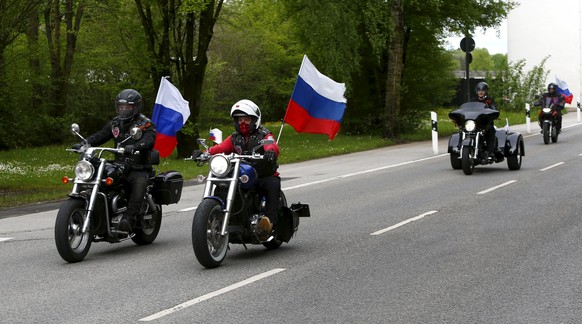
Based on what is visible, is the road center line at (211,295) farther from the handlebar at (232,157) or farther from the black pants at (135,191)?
the black pants at (135,191)

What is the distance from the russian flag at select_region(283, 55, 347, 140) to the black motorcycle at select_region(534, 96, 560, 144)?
60.9 ft

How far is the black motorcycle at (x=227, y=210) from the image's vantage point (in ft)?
31.1

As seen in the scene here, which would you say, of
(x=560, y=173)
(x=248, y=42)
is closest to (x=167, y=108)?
(x=560, y=173)

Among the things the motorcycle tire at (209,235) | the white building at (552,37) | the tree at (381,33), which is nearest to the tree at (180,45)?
the tree at (381,33)

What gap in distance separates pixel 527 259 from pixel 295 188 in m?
9.08

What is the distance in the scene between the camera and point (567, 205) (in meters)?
14.6

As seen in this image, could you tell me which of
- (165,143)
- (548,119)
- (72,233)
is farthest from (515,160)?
Result: (72,233)

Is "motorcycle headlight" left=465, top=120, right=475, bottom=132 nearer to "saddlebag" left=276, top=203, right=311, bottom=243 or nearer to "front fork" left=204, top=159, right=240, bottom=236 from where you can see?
"saddlebag" left=276, top=203, right=311, bottom=243

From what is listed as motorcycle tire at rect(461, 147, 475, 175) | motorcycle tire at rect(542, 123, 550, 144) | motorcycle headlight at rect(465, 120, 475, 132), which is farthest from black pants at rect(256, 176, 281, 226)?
motorcycle tire at rect(542, 123, 550, 144)

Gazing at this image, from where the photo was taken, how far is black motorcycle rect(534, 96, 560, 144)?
30.2m

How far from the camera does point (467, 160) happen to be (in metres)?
20.1

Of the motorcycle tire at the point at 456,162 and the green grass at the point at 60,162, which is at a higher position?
the motorcycle tire at the point at 456,162

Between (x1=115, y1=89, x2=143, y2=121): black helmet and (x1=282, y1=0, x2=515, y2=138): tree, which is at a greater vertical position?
(x1=282, y1=0, x2=515, y2=138): tree

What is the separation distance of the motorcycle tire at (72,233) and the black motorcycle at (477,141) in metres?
11.0
